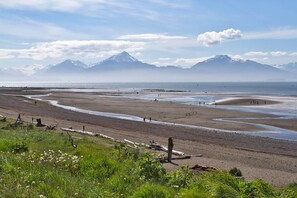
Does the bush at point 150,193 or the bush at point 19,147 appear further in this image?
the bush at point 19,147

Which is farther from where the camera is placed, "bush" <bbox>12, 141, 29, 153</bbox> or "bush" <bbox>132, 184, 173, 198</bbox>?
"bush" <bbox>12, 141, 29, 153</bbox>

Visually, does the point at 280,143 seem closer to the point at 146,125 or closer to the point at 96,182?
the point at 146,125

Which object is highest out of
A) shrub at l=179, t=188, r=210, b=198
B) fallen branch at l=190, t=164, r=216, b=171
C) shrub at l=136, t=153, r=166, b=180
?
shrub at l=179, t=188, r=210, b=198

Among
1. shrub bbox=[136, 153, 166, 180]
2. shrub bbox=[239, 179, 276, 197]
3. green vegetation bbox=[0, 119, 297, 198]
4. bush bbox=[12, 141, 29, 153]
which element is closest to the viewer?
green vegetation bbox=[0, 119, 297, 198]

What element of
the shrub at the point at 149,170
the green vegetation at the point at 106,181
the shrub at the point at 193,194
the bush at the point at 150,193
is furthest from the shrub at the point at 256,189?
the shrub at the point at 149,170

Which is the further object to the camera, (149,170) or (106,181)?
(149,170)

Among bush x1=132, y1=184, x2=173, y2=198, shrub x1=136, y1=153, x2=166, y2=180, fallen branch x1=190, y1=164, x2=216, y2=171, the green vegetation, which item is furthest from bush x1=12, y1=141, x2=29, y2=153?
bush x1=132, y1=184, x2=173, y2=198

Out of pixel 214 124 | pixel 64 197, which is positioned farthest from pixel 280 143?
pixel 64 197

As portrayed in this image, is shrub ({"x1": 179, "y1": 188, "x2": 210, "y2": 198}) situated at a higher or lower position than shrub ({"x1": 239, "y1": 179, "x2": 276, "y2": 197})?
higher

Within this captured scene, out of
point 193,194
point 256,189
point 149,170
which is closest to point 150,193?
point 193,194

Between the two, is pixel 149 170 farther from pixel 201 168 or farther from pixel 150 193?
pixel 201 168

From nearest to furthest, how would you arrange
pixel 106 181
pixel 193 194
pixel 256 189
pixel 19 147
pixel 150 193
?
pixel 193 194 < pixel 150 193 < pixel 256 189 < pixel 106 181 < pixel 19 147

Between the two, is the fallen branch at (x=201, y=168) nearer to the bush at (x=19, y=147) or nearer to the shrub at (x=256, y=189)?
the shrub at (x=256, y=189)

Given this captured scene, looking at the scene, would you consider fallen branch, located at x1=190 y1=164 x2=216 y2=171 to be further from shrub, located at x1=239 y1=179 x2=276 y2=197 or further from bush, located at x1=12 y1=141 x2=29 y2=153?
bush, located at x1=12 y1=141 x2=29 y2=153
